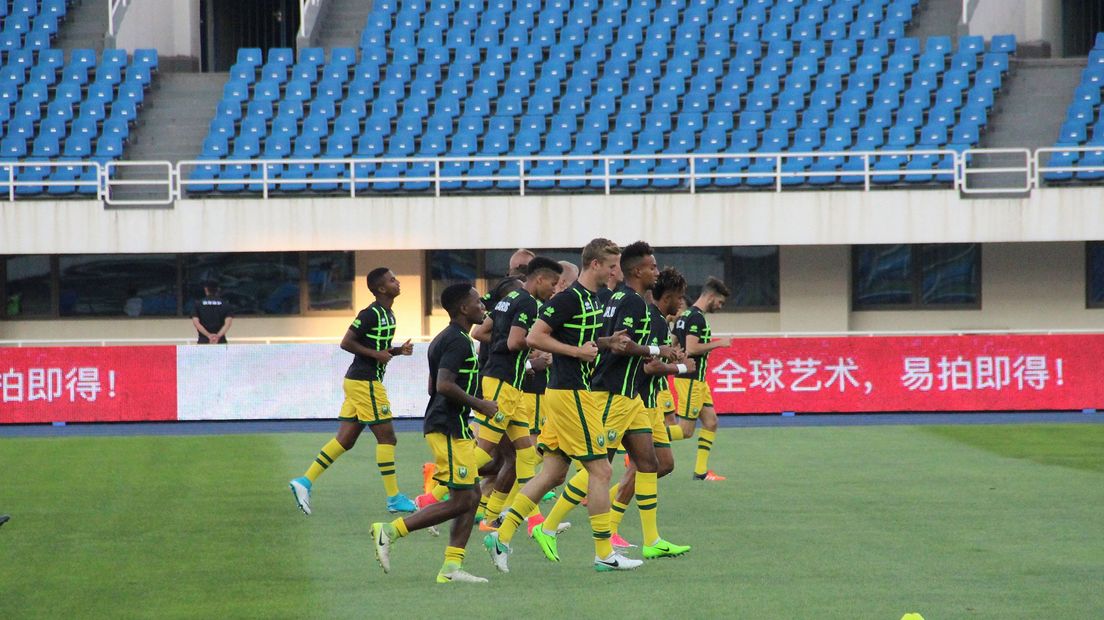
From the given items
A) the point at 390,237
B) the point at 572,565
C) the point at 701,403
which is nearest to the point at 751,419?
the point at 390,237

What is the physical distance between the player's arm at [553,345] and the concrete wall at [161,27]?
2495cm

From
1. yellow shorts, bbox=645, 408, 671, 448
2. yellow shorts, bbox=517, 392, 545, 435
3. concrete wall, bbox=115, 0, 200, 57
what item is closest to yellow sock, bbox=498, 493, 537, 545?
yellow shorts, bbox=645, 408, 671, 448

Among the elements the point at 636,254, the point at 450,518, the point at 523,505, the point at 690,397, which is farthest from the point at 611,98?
the point at 450,518

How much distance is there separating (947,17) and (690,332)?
65.9 ft

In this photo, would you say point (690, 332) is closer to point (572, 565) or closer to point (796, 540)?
point (796, 540)

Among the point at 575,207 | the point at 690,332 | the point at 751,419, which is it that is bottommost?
the point at 751,419

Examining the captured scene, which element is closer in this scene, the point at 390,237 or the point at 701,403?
the point at 701,403

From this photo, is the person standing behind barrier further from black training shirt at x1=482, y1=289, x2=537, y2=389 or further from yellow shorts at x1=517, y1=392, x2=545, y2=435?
black training shirt at x1=482, y1=289, x2=537, y2=389

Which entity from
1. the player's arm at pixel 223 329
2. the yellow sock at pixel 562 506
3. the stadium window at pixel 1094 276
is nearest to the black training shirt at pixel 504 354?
the yellow sock at pixel 562 506

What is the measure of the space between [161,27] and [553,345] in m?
25.7

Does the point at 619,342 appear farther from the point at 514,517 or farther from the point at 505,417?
the point at 505,417

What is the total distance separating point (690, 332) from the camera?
1372 cm

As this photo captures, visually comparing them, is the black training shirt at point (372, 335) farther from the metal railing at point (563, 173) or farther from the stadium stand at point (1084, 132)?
the stadium stand at point (1084, 132)

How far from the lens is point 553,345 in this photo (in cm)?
930
